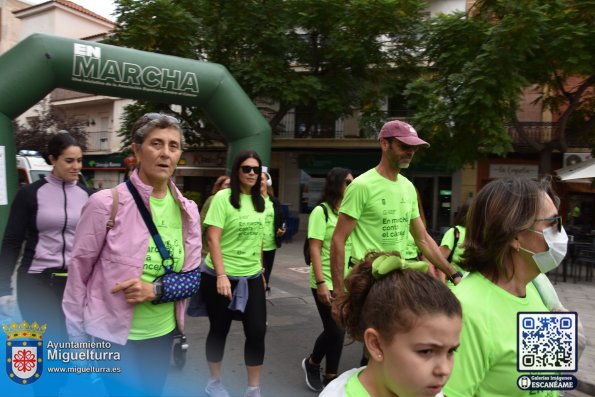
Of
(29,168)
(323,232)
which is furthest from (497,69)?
(29,168)

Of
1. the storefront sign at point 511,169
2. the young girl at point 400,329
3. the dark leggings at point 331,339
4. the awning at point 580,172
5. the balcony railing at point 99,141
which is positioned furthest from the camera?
the balcony railing at point 99,141

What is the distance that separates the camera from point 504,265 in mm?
1808

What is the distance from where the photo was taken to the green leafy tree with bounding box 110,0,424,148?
13547 mm

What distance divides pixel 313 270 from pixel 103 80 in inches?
228

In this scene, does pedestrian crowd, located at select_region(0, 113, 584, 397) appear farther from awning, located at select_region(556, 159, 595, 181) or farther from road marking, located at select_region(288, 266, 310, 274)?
awning, located at select_region(556, 159, 595, 181)

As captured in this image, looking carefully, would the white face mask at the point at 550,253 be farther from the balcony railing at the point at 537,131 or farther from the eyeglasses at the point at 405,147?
the balcony railing at the point at 537,131

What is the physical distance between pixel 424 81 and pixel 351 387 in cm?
1285

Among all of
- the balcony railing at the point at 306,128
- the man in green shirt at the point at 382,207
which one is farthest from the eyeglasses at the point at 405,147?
the balcony railing at the point at 306,128

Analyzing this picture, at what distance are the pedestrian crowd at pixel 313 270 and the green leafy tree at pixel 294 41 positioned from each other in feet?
32.9

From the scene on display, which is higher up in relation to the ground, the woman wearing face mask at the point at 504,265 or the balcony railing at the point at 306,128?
the balcony railing at the point at 306,128

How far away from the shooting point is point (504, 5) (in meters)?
11.3

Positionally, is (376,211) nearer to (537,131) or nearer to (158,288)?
(158,288)

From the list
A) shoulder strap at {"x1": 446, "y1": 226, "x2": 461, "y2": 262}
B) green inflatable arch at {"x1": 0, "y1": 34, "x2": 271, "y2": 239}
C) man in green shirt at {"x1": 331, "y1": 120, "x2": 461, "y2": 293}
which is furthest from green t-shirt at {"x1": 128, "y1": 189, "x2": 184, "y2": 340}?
green inflatable arch at {"x1": 0, "y1": 34, "x2": 271, "y2": 239}

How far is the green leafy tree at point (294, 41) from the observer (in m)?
13.5
